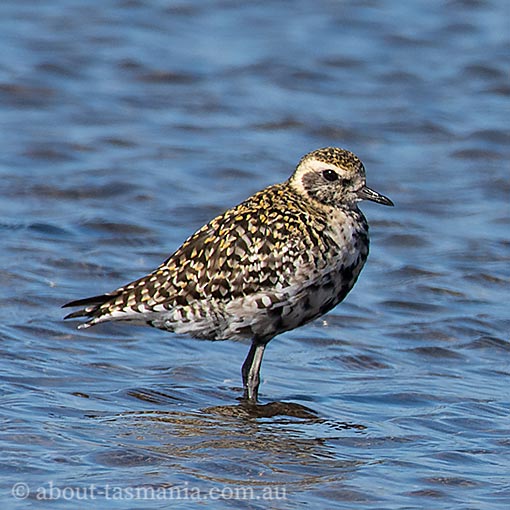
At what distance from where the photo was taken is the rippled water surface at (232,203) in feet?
24.1

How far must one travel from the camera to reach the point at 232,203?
1323 centimetres

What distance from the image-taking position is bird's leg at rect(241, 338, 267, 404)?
877 cm

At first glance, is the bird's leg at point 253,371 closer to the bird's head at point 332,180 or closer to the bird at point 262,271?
the bird at point 262,271

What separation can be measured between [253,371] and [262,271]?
2.21 feet

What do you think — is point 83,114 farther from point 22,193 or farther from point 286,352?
point 286,352

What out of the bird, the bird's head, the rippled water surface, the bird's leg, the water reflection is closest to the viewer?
the water reflection

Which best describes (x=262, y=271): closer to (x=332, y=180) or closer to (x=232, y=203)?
(x=332, y=180)

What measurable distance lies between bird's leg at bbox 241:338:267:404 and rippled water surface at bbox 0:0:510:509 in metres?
0.09

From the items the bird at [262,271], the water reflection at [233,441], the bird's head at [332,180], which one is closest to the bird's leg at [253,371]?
the bird at [262,271]

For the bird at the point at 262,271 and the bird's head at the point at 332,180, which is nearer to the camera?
the bird at the point at 262,271

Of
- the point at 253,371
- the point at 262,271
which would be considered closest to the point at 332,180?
the point at 262,271

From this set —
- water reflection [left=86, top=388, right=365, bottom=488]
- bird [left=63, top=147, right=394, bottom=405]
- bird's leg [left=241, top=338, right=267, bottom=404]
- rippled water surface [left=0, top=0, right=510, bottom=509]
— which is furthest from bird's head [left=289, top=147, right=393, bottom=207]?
water reflection [left=86, top=388, right=365, bottom=488]

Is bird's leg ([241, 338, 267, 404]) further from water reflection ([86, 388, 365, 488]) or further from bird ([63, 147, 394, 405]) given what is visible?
water reflection ([86, 388, 365, 488])

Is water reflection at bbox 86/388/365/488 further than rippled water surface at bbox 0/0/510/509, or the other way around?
rippled water surface at bbox 0/0/510/509
